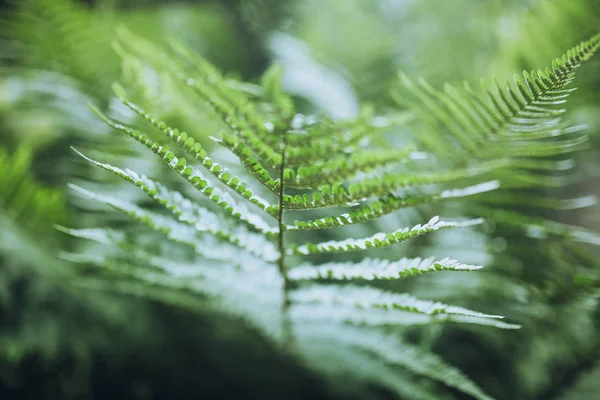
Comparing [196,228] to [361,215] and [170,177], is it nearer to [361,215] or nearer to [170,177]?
[361,215]

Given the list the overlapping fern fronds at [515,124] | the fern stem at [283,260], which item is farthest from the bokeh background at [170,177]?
the fern stem at [283,260]

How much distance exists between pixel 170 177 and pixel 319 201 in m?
0.39

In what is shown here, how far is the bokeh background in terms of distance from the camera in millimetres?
604

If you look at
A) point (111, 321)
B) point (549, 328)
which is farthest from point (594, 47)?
point (111, 321)

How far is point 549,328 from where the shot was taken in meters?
0.61

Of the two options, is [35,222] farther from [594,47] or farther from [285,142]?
[594,47]

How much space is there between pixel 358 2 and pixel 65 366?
97 centimetres

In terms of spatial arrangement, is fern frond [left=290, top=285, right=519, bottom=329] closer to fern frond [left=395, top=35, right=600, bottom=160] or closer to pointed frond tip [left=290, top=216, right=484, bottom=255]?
pointed frond tip [left=290, top=216, right=484, bottom=255]

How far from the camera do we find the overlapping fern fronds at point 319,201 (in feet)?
1.15

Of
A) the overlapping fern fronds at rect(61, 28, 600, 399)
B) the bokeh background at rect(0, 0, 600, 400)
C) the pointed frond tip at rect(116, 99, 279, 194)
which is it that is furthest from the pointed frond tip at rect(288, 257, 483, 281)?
the bokeh background at rect(0, 0, 600, 400)

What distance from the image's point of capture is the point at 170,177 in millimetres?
688

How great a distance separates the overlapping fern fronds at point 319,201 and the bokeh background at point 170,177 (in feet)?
0.33

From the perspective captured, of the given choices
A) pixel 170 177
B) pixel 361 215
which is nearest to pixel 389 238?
pixel 361 215

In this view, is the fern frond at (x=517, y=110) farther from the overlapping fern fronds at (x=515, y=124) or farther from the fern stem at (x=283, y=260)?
the fern stem at (x=283, y=260)
